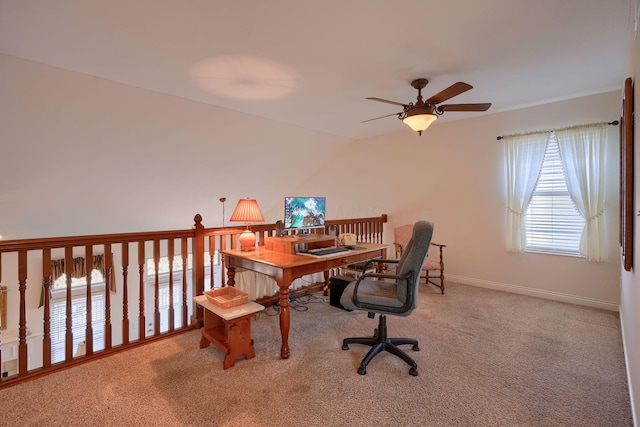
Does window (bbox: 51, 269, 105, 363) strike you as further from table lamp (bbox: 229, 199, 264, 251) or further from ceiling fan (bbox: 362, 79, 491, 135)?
ceiling fan (bbox: 362, 79, 491, 135)

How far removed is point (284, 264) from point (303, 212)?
739mm

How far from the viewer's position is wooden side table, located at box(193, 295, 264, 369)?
83.8 inches

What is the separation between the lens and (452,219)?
173 inches

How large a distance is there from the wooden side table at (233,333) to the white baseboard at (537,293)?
3.31m

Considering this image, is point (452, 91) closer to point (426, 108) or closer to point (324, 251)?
point (426, 108)

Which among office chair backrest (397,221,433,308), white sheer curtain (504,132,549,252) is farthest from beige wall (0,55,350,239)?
office chair backrest (397,221,433,308)

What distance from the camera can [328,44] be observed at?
2.23 m

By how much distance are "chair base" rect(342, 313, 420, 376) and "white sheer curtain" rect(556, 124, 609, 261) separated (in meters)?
2.56

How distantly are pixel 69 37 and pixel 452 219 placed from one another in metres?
4.66

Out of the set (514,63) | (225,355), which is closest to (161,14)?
(225,355)

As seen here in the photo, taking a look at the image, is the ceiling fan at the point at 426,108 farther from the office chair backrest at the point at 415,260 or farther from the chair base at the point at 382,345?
the chair base at the point at 382,345

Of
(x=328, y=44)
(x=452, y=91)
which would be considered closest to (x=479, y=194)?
(x=452, y=91)

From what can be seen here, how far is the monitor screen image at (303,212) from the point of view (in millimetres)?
2703

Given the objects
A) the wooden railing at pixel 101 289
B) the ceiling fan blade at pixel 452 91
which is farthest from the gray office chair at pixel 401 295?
the wooden railing at pixel 101 289
